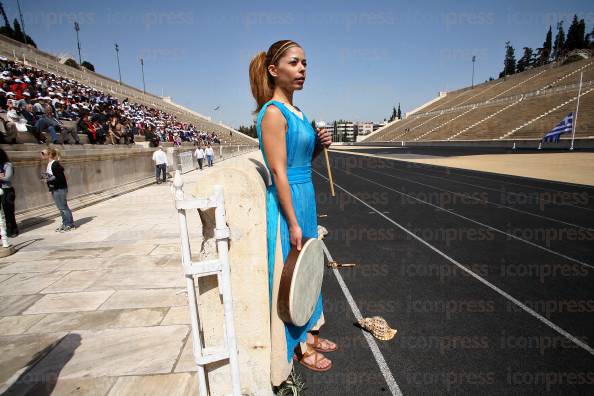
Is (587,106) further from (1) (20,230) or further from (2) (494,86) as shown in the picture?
(1) (20,230)

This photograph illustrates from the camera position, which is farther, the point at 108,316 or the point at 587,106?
the point at 587,106

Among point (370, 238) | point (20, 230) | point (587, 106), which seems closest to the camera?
point (370, 238)

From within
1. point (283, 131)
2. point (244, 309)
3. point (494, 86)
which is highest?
point (494, 86)

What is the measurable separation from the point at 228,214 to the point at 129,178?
1461 cm

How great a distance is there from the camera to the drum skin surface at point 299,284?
6.31 ft

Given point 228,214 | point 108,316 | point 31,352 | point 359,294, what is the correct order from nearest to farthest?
1. point 228,214
2. point 31,352
3. point 108,316
4. point 359,294

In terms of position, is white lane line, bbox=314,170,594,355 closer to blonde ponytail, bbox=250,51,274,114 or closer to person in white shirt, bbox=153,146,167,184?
blonde ponytail, bbox=250,51,274,114

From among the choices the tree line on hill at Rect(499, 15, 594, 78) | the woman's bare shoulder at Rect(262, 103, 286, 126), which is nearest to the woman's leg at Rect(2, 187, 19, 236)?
the woman's bare shoulder at Rect(262, 103, 286, 126)

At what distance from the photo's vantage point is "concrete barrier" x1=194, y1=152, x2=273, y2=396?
1.76 metres

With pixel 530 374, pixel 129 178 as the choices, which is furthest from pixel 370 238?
pixel 129 178

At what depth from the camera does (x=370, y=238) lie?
252 inches

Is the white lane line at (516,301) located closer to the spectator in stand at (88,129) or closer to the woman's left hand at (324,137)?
the woman's left hand at (324,137)

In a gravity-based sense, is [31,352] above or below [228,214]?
Result: below

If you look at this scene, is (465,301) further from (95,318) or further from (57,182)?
(57,182)
